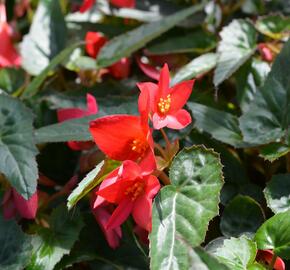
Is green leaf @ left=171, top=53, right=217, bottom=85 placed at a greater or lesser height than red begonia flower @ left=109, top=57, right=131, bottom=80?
greater

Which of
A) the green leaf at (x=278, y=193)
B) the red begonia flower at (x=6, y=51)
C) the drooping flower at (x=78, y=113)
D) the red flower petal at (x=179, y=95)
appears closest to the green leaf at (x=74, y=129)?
the drooping flower at (x=78, y=113)

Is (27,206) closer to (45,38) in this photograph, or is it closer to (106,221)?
(106,221)

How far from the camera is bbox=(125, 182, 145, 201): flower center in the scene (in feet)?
2.37

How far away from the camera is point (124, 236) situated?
0.86 m

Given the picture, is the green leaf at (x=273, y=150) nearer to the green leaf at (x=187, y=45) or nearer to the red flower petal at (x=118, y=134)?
the red flower petal at (x=118, y=134)

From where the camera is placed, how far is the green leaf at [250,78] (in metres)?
0.98

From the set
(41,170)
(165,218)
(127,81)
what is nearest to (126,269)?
(165,218)

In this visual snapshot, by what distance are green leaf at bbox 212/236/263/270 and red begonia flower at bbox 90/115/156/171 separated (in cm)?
12

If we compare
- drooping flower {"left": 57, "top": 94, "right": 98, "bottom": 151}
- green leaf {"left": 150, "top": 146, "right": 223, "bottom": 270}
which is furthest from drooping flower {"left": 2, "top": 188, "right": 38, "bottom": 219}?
green leaf {"left": 150, "top": 146, "right": 223, "bottom": 270}

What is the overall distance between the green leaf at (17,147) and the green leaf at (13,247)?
7cm

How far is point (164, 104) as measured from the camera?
2.45ft

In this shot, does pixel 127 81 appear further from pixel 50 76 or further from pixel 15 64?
pixel 15 64

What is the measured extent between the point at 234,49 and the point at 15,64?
46 centimetres

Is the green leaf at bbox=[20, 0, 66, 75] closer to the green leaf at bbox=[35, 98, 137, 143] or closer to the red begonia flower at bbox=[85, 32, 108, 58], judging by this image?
the red begonia flower at bbox=[85, 32, 108, 58]
